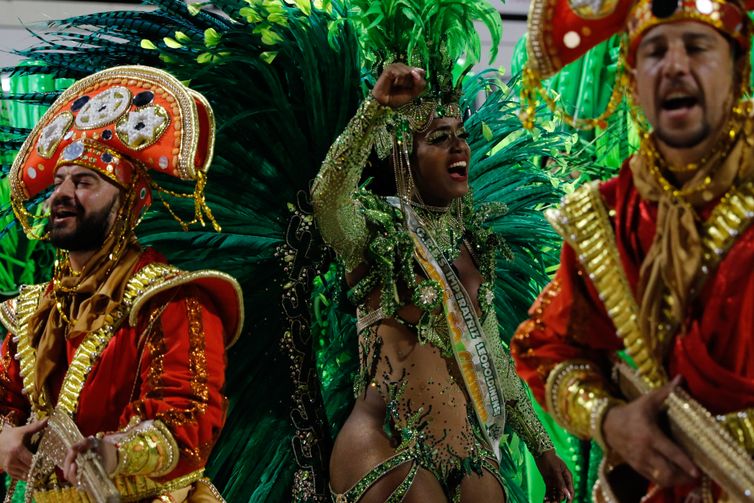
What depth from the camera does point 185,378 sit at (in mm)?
2996

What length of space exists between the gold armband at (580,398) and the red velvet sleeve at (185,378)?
1051mm

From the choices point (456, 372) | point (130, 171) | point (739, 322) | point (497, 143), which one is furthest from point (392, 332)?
point (739, 322)

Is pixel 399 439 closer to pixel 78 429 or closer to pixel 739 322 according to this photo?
pixel 78 429

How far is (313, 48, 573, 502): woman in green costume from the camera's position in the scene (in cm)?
336

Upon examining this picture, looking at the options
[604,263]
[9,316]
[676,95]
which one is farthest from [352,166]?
[676,95]

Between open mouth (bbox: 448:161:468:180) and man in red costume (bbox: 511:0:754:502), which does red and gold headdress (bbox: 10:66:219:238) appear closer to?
open mouth (bbox: 448:161:468:180)

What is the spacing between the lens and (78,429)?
2.99 metres

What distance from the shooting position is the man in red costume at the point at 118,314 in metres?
2.98

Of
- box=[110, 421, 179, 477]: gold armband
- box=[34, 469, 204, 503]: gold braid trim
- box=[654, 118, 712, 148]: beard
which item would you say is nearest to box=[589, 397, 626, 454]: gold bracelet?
box=[654, 118, 712, 148]: beard

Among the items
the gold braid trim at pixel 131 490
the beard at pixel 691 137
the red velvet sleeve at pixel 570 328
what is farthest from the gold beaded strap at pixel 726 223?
the gold braid trim at pixel 131 490

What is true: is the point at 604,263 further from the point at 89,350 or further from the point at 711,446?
the point at 89,350

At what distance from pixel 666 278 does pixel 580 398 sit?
27 centimetres

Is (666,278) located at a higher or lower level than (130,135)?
higher

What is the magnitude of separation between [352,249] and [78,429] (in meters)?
0.96
